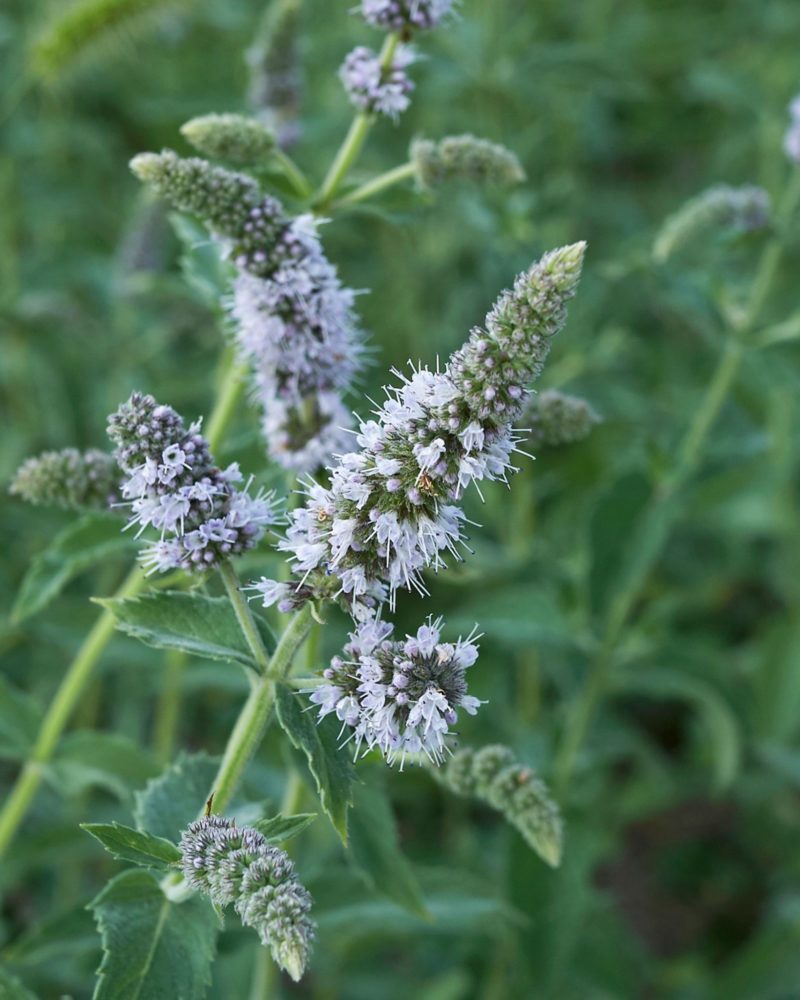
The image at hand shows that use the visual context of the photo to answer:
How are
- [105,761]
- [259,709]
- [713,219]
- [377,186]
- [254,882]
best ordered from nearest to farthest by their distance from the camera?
1. [254,882]
2. [259,709]
3. [377,186]
4. [105,761]
5. [713,219]

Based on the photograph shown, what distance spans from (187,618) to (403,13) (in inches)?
57.6

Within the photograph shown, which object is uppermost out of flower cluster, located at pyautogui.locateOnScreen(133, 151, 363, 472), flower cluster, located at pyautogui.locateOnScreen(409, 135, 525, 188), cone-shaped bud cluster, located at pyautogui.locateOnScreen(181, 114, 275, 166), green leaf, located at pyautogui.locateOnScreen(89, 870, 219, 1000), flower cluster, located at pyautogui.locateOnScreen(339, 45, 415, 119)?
flower cluster, located at pyautogui.locateOnScreen(339, 45, 415, 119)

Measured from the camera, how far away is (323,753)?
1.96 m

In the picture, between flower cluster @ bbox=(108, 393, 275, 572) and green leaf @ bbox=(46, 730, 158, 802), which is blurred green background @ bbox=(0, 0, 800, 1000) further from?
flower cluster @ bbox=(108, 393, 275, 572)

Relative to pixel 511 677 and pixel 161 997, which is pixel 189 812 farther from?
pixel 511 677

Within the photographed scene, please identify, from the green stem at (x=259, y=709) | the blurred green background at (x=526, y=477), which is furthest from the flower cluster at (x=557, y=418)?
the green stem at (x=259, y=709)

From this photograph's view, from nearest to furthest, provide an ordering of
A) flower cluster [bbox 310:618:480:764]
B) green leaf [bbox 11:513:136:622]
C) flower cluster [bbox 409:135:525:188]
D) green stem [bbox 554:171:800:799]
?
flower cluster [bbox 310:618:480:764] → flower cluster [bbox 409:135:525:188] → green leaf [bbox 11:513:136:622] → green stem [bbox 554:171:800:799]

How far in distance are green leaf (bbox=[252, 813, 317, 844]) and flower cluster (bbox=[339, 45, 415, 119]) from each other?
1635 millimetres

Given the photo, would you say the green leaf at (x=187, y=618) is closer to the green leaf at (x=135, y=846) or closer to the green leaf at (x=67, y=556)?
the green leaf at (x=135, y=846)

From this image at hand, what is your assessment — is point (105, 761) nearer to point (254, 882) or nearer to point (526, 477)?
point (254, 882)

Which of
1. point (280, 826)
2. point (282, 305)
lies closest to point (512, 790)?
point (280, 826)

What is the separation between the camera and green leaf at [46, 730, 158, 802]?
295 centimetres

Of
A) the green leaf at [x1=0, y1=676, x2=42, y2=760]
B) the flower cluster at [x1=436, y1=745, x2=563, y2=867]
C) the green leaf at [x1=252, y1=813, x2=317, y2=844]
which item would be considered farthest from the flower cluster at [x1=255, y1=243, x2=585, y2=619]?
the green leaf at [x1=0, y1=676, x2=42, y2=760]

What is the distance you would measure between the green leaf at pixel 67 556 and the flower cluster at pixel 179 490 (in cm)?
71
